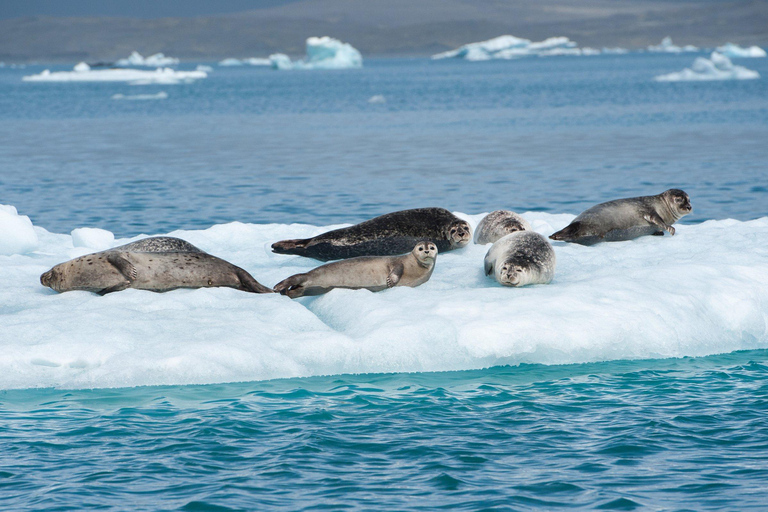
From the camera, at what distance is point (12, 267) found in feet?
32.4

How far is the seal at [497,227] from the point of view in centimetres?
1088

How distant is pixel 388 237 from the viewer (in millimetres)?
10484

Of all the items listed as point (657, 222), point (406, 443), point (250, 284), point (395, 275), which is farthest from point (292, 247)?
point (406, 443)

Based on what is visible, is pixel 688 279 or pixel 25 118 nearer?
pixel 688 279

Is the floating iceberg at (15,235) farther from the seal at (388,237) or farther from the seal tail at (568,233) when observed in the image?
the seal tail at (568,233)

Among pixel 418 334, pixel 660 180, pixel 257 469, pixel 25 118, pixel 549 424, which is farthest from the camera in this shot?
pixel 25 118

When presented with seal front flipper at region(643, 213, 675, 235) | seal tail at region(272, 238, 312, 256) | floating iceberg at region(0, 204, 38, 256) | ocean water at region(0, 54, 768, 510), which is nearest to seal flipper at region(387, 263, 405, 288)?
ocean water at region(0, 54, 768, 510)

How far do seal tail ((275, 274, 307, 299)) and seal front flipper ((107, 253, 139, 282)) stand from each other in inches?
54.0

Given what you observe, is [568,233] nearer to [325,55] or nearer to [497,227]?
[497,227]

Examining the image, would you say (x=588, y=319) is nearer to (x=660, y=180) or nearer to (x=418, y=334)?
(x=418, y=334)

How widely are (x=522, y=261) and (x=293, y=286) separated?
222 centimetres

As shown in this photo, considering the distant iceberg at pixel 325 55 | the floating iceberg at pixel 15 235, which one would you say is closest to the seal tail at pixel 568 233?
the floating iceberg at pixel 15 235

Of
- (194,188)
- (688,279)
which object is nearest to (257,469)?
(688,279)

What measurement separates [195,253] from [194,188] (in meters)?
13.3
